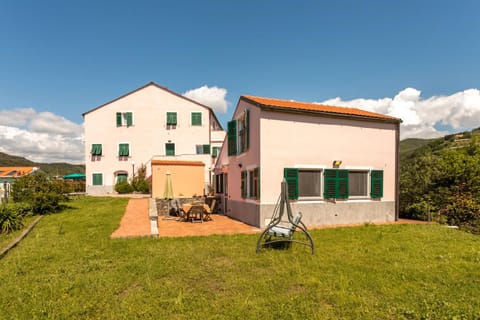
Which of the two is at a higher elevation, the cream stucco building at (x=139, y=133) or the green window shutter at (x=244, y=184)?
the cream stucco building at (x=139, y=133)

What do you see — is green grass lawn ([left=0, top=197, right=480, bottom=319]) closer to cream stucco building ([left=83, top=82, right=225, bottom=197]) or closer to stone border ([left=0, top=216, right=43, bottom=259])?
stone border ([left=0, top=216, right=43, bottom=259])

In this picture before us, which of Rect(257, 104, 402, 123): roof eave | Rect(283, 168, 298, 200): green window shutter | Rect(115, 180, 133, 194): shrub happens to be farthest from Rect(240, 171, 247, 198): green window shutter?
Rect(115, 180, 133, 194): shrub

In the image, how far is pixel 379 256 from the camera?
616 centimetres

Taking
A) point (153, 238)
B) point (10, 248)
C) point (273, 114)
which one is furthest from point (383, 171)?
point (10, 248)

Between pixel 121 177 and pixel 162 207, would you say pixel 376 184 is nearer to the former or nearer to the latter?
pixel 162 207

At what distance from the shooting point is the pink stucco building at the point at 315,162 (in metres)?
10.1

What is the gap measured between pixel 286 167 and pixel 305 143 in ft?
4.14

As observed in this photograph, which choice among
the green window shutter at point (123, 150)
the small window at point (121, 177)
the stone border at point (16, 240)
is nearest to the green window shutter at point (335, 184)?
the stone border at point (16, 240)

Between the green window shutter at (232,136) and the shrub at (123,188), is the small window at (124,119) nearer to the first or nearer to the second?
the shrub at (123,188)

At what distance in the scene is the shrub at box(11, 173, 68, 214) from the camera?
502 inches

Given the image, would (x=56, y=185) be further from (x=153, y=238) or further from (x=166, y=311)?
(x=166, y=311)

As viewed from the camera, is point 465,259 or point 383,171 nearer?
point 465,259

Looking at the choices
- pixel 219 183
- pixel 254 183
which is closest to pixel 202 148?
pixel 219 183

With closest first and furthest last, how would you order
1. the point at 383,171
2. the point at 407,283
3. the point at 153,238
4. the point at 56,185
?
the point at 407,283 < the point at 153,238 < the point at 383,171 < the point at 56,185
